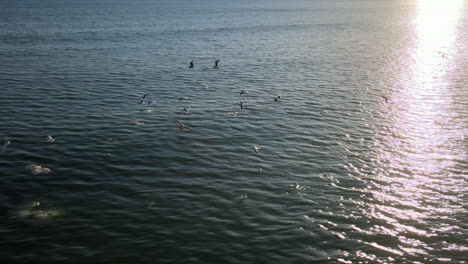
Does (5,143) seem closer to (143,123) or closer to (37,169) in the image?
(37,169)

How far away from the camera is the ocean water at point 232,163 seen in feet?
55.2

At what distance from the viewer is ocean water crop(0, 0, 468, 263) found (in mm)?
16828

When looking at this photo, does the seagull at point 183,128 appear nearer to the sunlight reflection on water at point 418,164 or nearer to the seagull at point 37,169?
the seagull at point 37,169

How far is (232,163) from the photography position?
81.6ft

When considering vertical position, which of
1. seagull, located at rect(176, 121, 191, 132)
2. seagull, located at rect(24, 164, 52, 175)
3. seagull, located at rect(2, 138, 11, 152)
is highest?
seagull, located at rect(176, 121, 191, 132)

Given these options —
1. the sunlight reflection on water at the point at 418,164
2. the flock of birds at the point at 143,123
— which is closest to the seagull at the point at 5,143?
the flock of birds at the point at 143,123

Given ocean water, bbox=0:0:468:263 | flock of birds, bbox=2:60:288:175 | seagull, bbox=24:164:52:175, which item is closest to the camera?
ocean water, bbox=0:0:468:263

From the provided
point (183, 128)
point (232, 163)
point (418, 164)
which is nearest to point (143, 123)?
point (183, 128)

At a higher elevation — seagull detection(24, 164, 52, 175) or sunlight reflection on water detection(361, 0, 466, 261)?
sunlight reflection on water detection(361, 0, 466, 261)

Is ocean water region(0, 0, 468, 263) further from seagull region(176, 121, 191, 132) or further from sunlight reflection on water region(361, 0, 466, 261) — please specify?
seagull region(176, 121, 191, 132)

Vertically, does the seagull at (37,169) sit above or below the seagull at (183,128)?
below

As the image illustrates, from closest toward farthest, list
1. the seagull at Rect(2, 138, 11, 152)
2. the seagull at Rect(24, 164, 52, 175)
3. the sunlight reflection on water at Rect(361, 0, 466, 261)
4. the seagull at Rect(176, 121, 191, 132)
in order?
the sunlight reflection on water at Rect(361, 0, 466, 261) → the seagull at Rect(24, 164, 52, 175) → the seagull at Rect(2, 138, 11, 152) → the seagull at Rect(176, 121, 191, 132)

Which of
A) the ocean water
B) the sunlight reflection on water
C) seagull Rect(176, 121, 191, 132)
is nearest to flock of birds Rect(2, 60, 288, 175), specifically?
seagull Rect(176, 121, 191, 132)

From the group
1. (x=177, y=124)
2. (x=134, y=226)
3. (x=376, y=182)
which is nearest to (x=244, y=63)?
(x=177, y=124)
